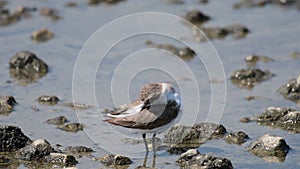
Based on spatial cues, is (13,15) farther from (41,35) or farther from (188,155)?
(188,155)

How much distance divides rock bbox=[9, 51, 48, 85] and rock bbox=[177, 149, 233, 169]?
12.5 ft

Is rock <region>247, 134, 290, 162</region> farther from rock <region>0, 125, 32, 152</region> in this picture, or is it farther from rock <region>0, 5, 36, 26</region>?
rock <region>0, 5, 36, 26</region>

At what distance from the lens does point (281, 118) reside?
9.40 m

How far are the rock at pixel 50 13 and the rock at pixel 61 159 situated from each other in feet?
19.8

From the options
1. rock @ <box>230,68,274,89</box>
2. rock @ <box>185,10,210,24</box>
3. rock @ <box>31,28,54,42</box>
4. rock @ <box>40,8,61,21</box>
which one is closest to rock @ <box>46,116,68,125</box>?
rock @ <box>230,68,274,89</box>

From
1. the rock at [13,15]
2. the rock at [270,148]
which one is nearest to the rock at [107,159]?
the rock at [270,148]

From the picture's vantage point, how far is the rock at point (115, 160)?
8.17 meters

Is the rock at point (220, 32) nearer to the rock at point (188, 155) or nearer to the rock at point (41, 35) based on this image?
the rock at point (41, 35)

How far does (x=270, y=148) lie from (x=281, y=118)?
994 mm

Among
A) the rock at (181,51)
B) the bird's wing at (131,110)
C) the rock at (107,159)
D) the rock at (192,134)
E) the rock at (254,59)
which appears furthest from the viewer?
the rock at (181,51)

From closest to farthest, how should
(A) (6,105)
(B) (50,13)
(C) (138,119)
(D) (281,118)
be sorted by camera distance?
(C) (138,119), (D) (281,118), (A) (6,105), (B) (50,13)

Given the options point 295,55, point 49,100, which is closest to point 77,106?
point 49,100

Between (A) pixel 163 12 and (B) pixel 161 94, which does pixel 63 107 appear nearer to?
(B) pixel 161 94

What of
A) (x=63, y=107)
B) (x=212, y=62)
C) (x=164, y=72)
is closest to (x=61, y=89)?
(x=63, y=107)
